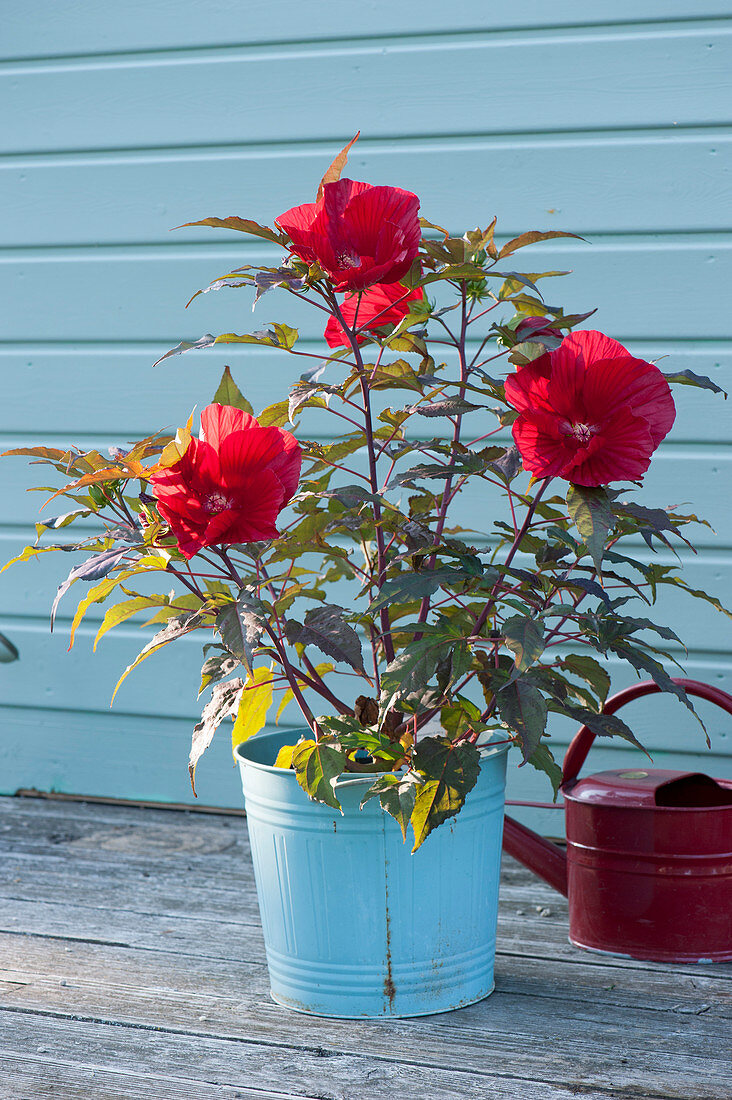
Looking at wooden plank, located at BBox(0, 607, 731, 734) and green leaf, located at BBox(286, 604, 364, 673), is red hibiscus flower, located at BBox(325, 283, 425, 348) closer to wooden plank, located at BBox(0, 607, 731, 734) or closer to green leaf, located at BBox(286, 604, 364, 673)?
green leaf, located at BBox(286, 604, 364, 673)

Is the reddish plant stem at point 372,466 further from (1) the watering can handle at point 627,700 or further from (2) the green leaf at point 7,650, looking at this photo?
(2) the green leaf at point 7,650

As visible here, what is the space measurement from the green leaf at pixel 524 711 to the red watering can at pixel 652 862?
0.36 meters

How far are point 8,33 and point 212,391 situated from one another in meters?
0.86

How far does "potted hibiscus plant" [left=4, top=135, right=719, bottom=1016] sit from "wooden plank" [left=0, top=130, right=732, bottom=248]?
825 millimetres

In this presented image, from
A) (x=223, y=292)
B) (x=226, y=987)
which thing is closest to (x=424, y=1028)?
(x=226, y=987)

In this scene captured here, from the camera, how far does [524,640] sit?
3.59 ft

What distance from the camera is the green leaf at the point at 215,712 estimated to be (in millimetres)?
1216

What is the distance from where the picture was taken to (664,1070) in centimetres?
119

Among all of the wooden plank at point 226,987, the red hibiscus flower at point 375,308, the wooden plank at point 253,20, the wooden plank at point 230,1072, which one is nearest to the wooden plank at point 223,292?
the wooden plank at point 253,20

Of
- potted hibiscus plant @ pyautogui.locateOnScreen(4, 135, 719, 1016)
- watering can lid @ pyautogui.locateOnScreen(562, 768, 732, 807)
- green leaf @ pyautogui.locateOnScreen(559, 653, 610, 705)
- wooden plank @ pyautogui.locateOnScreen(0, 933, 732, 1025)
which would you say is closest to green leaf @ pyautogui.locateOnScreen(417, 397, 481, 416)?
potted hibiscus plant @ pyautogui.locateOnScreen(4, 135, 719, 1016)

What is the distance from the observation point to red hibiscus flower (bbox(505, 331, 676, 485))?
1063 mm

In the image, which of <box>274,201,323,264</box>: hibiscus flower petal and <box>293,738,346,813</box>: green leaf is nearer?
<box>274,201,323,264</box>: hibiscus flower petal

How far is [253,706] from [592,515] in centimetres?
52

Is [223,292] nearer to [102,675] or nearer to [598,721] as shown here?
[102,675]
